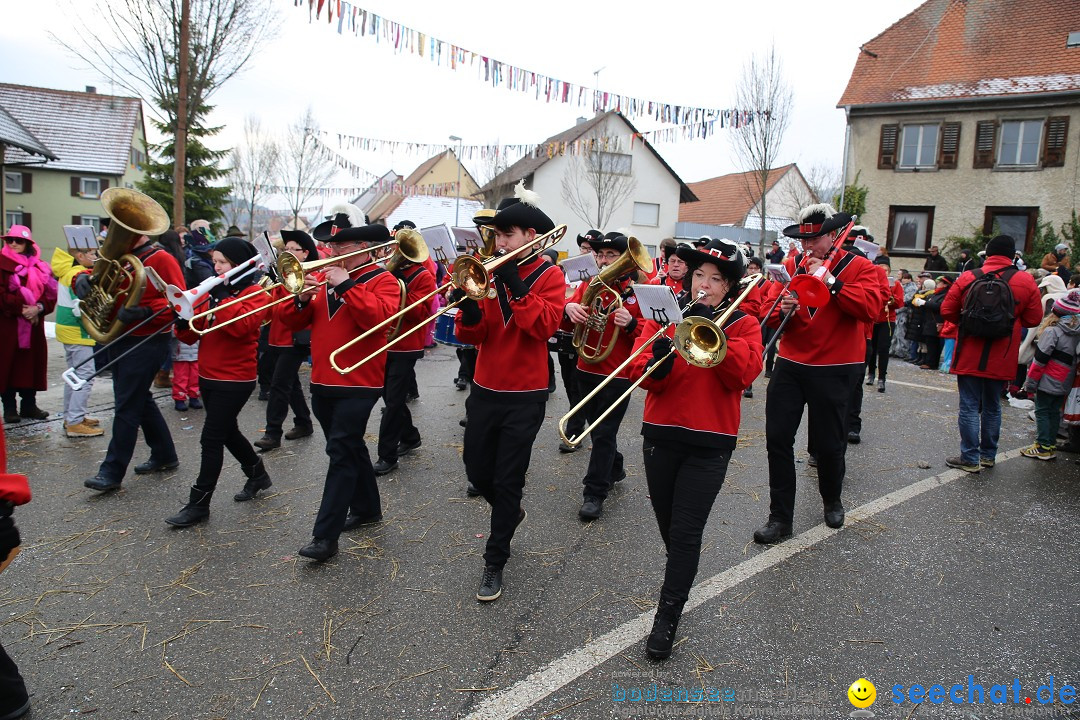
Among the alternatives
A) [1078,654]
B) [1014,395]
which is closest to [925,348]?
[1014,395]

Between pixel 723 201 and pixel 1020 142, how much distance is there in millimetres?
20820

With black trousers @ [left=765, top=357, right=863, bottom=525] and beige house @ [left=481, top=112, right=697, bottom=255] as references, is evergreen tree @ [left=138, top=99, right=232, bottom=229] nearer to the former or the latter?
beige house @ [left=481, top=112, right=697, bottom=255]

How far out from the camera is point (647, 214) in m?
37.2

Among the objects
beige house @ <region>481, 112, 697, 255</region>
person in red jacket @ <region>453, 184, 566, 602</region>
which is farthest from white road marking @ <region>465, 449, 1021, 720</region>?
beige house @ <region>481, 112, 697, 255</region>

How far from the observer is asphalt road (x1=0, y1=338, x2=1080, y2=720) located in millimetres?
3021

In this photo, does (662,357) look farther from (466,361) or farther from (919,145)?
(919,145)

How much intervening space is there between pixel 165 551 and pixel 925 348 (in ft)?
47.5

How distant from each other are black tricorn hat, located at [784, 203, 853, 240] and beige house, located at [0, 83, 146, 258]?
121 ft

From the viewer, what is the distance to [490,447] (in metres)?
3.97

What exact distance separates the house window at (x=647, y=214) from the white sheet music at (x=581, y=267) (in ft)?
106

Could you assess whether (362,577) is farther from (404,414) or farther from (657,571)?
(404,414)

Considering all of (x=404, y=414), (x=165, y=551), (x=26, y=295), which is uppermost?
(x=26, y=295)

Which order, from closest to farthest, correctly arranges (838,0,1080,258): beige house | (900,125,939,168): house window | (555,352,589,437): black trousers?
(555,352,589,437): black trousers < (838,0,1080,258): beige house < (900,125,939,168): house window

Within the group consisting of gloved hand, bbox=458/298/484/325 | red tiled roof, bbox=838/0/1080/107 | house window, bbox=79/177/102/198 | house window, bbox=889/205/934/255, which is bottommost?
gloved hand, bbox=458/298/484/325
